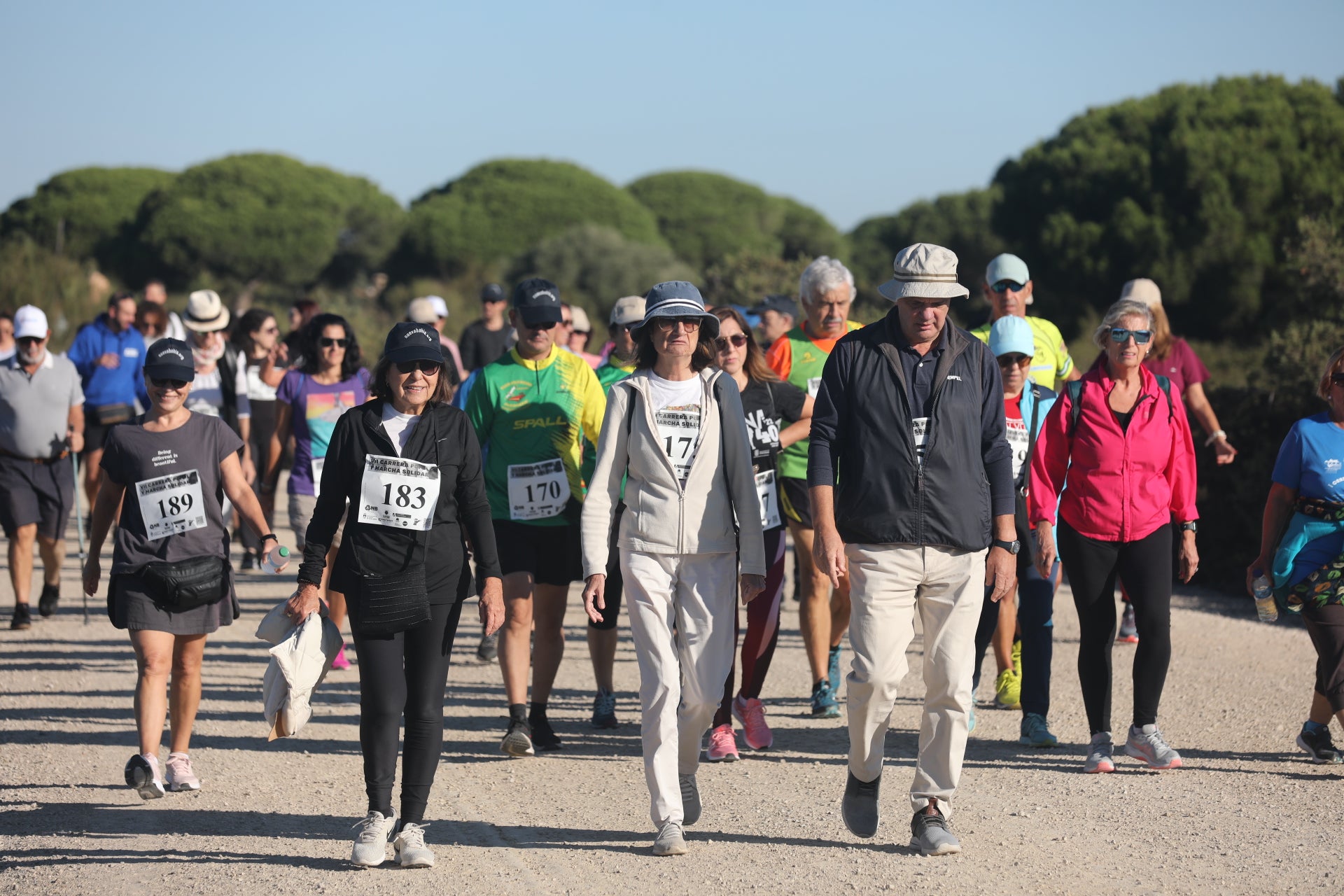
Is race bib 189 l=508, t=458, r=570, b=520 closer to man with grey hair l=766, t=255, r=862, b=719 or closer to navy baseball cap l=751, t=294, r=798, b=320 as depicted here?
A: man with grey hair l=766, t=255, r=862, b=719

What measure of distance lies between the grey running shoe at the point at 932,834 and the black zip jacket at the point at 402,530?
1863mm

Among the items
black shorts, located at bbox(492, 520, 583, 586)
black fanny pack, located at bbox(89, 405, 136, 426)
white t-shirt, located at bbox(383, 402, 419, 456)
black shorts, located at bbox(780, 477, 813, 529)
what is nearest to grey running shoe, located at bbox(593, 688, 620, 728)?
black shorts, located at bbox(492, 520, 583, 586)

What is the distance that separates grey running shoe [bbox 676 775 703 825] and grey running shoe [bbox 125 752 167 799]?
2.34 metres

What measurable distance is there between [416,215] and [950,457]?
69.7m

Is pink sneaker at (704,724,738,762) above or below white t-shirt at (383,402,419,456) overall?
below

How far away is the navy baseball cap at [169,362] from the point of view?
660 centimetres

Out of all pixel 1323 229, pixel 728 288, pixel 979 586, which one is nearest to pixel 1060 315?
pixel 728 288

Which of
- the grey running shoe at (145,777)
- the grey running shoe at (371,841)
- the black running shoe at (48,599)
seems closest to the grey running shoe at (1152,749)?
the grey running shoe at (371,841)

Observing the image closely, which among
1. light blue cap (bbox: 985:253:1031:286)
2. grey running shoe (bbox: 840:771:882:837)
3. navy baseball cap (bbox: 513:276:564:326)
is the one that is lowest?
grey running shoe (bbox: 840:771:882:837)

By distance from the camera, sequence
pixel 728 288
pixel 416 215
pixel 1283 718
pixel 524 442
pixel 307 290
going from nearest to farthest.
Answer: pixel 524 442 → pixel 1283 718 → pixel 728 288 → pixel 307 290 → pixel 416 215

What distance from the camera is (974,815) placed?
19.7 feet

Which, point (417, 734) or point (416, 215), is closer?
point (417, 734)

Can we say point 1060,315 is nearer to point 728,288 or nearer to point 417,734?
point 728,288

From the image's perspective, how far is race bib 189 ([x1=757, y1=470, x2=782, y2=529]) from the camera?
7.12m
